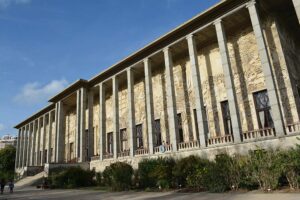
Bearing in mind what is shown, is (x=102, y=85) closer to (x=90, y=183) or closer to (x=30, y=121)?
(x=90, y=183)

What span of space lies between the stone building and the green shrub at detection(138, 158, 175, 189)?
8.89 ft

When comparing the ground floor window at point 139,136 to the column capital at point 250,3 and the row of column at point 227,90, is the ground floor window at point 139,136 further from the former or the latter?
the column capital at point 250,3

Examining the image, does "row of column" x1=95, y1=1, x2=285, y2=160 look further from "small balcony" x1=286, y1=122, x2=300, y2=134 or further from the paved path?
the paved path

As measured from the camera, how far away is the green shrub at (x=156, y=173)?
14816 mm

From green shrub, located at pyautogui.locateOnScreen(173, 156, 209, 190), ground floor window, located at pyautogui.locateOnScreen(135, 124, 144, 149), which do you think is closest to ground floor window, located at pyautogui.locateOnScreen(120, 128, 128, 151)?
ground floor window, located at pyautogui.locateOnScreen(135, 124, 144, 149)

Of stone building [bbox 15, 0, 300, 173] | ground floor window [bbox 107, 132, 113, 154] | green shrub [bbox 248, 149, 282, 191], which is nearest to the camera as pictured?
green shrub [bbox 248, 149, 282, 191]

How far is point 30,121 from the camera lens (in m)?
45.0

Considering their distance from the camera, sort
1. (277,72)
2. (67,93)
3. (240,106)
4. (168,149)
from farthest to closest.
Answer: (67,93), (168,149), (240,106), (277,72)

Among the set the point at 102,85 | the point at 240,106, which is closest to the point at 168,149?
the point at 240,106

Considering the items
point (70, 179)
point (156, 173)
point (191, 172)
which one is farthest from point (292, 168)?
point (70, 179)

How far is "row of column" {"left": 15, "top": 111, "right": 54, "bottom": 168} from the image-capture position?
40.7 meters

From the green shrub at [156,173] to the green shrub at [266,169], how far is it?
502 centimetres

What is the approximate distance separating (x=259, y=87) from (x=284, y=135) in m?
4.82

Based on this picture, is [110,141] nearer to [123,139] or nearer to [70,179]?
[123,139]
